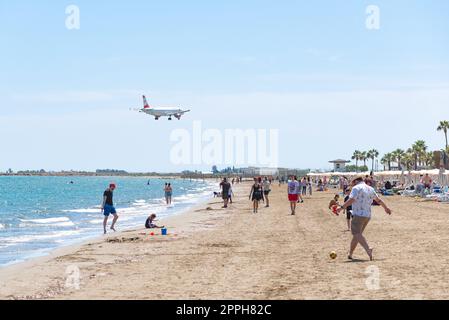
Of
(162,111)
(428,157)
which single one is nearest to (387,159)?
(428,157)

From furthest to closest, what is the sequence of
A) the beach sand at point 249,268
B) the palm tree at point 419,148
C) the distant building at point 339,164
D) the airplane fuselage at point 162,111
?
the distant building at point 339,164, the palm tree at point 419,148, the airplane fuselage at point 162,111, the beach sand at point 249,268

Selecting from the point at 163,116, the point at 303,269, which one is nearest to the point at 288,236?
the point at 303,269

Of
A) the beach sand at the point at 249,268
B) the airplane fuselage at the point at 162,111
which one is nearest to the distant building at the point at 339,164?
the airplane fuselage at the point at 162,111

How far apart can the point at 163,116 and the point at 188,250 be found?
7026 cm

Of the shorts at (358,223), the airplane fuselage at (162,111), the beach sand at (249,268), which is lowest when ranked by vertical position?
the beach sand at (249,268)

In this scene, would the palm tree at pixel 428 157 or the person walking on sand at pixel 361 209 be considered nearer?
the person walking on sand at pixel 361 209

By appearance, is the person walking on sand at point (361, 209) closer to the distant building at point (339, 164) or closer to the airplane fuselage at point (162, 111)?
the airplane fuselage at point (162, 111)

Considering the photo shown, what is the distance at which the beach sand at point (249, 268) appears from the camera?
9141 millimetres

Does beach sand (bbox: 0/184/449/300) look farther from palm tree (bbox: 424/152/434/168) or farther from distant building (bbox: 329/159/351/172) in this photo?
distant building (bbox: 329/159/351/172)

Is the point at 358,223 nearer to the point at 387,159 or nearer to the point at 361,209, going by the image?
the point at 361,209

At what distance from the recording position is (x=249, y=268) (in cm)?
1145

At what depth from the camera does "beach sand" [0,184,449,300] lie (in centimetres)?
914

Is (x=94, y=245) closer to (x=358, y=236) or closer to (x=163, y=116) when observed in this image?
(x=358, y=236)
